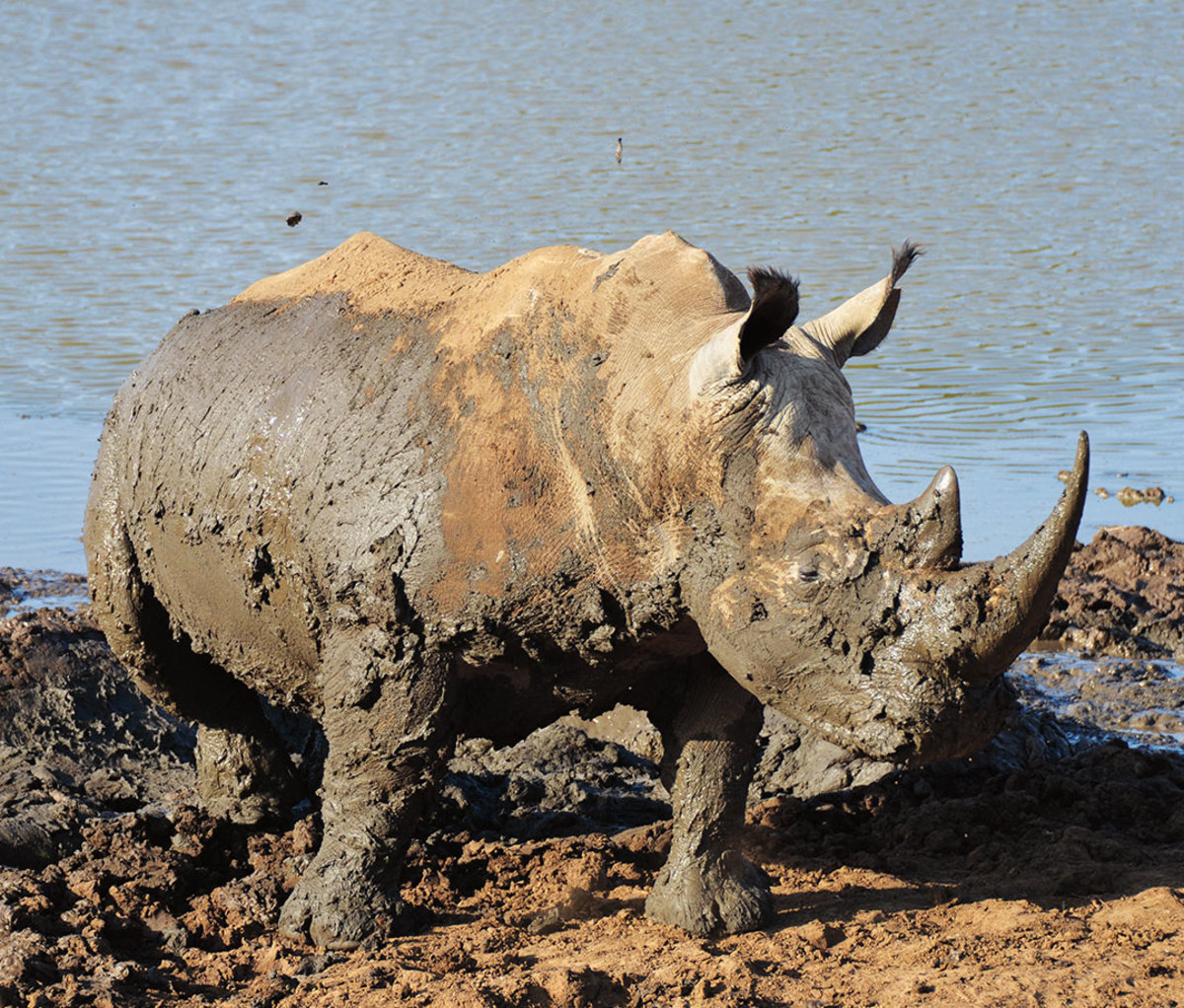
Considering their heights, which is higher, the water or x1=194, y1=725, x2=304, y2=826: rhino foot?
the water

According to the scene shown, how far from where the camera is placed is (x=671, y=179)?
17375 millimetres

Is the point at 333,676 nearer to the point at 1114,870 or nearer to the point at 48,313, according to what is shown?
the point at 1114,870

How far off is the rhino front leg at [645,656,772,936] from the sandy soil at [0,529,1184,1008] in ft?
0.32

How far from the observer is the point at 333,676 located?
5.20 meters

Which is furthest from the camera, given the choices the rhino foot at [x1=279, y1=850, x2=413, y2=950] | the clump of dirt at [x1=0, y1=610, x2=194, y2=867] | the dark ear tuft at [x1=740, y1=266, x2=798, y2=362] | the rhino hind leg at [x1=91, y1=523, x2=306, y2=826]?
the clump of dirt at [x1=0, y1=610, x2=194, y2=867]

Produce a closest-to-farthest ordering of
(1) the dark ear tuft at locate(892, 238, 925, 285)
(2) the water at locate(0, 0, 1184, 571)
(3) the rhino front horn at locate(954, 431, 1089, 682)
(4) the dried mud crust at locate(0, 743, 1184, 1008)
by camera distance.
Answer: (3) the rhino front horn at locate(954, 431, 1089, 682), (4) the dried mud crust at locate(0, 743, 1184, 1008), (1) the dark ear tuft at locate(892, 238, 925, 285), (2) the water at locate(0, 0, 1184, 571)

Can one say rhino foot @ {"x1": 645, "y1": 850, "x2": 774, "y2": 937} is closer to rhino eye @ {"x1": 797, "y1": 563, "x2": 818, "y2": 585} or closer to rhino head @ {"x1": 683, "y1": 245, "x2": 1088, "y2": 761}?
rhino head @ {"x1": 683, "y1": 245, "x2": 1088, "y2": 761}

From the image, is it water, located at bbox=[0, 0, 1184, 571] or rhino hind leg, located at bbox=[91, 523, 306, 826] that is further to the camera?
water, located at bbox=[0, 0, 1184, 571]

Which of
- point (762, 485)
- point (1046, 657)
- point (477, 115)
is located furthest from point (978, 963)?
point (477, 115)

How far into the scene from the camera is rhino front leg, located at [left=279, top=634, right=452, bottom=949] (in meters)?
5.07

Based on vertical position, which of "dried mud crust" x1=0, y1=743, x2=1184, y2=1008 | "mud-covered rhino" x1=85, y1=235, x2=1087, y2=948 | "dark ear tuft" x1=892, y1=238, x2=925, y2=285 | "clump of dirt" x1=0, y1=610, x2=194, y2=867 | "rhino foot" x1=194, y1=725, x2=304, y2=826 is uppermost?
"dark ear tuft" x1=892, y1=238, x2=925, y2=285

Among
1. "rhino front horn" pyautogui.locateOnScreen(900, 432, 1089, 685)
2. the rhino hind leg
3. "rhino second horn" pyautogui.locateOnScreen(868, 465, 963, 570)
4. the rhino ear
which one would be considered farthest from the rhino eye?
the rhino hind leg

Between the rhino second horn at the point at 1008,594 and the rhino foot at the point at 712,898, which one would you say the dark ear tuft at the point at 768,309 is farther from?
the rhino foot at the point at 712,898

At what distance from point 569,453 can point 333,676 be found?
1.05 meters
